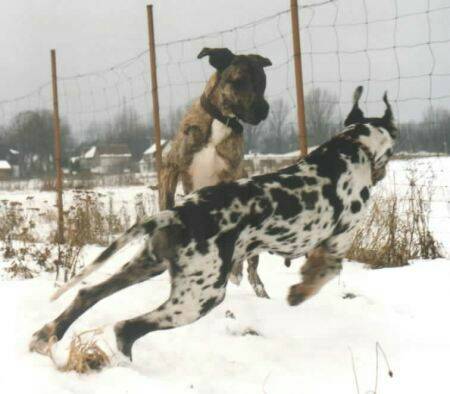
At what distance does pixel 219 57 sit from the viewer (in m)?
4.33

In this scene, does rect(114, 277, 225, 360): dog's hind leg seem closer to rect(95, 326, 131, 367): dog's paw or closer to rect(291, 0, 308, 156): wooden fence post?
rect(95, 326, 131, 367): dog's paw

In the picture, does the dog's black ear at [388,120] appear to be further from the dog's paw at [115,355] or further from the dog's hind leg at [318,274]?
the dog's paw at [115,355]

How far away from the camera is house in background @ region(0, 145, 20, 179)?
150ft

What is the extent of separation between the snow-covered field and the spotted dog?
0.28 metres

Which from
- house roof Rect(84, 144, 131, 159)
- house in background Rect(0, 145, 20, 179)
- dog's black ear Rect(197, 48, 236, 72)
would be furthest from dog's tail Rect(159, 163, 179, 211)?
house in background Rect(0, 145, 20, 179)

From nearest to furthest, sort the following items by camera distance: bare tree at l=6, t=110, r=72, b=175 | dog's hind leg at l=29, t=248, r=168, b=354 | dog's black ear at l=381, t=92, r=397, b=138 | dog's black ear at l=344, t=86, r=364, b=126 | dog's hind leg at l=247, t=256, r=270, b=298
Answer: dog's hind leg at l=29, t=248, r=168, b=354 < dog's black ear at l=381, t=92, r=397, b=138 < dog's black ear at l=344, t=86, r=364, b=126 < dog's hind leg at l=247, t=256, r=270, b=298 < bare tree at l=6, t=110, r=72, b=175

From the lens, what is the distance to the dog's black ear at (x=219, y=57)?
4.29 metres

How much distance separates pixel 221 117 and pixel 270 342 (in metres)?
1.90

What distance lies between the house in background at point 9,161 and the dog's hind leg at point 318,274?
45.0m

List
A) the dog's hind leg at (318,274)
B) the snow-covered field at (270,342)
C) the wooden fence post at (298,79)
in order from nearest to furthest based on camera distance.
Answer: the snow-covered field at (270,342)
the dog's hind leg at (318,274)
the wooden fence post at (298,79)

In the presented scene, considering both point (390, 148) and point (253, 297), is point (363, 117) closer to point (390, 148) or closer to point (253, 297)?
point (390, 148)

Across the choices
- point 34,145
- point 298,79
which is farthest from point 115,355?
point 34,145

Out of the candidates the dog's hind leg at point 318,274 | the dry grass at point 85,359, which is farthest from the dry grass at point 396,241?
the dry grass at point 85,359

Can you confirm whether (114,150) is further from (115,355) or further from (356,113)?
(115,355)
